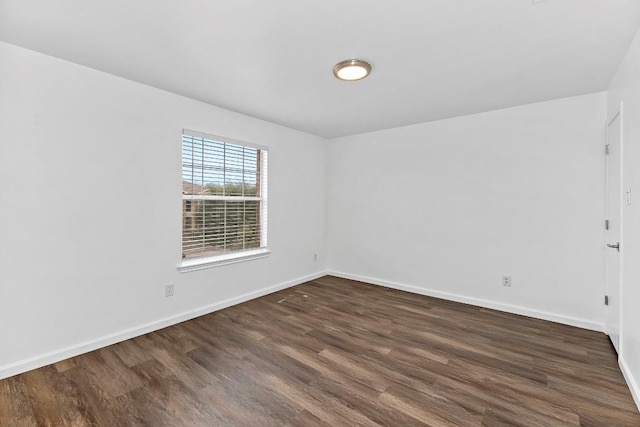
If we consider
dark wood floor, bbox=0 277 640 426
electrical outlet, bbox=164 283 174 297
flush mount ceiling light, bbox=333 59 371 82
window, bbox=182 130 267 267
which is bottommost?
dark wood floor, bbox=0 277 640 426

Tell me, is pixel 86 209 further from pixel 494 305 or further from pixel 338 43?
pixel 494 305

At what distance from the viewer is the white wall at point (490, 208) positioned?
306cm

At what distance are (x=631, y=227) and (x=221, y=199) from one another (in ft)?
12.6

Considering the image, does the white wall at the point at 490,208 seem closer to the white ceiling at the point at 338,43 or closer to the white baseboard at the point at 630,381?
the white ceiling at the point at 338,43

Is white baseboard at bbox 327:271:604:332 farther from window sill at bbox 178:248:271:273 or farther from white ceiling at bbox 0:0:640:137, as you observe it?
white ceiling at bbox 0:0:640:137

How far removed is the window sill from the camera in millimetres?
3235

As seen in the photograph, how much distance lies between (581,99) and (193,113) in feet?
13.9

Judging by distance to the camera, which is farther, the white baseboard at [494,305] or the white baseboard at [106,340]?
the white baseboard at [494,305]

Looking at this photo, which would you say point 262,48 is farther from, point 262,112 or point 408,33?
point 262,112

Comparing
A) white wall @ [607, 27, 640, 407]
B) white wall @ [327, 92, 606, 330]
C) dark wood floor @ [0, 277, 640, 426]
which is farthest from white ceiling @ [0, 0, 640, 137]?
dark wood floor @ [0, 277, 640, 426]

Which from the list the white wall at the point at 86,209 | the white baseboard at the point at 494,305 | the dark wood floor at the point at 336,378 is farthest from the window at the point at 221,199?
the white baseboard at the point at 494,305

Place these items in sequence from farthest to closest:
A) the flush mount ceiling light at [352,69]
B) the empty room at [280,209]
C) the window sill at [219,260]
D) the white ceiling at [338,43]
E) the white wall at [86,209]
Answer: the window sill at [219,260], the flush mount ceiling light at [352,69], the white wall at [86,209], the empty room at [280,209], the white ceiling at [338,43]

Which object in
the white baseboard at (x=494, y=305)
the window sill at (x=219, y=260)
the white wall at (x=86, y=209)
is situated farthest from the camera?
the window sill at (x=219, y=260)

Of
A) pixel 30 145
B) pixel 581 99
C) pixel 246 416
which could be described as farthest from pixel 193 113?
pixel 581 99
